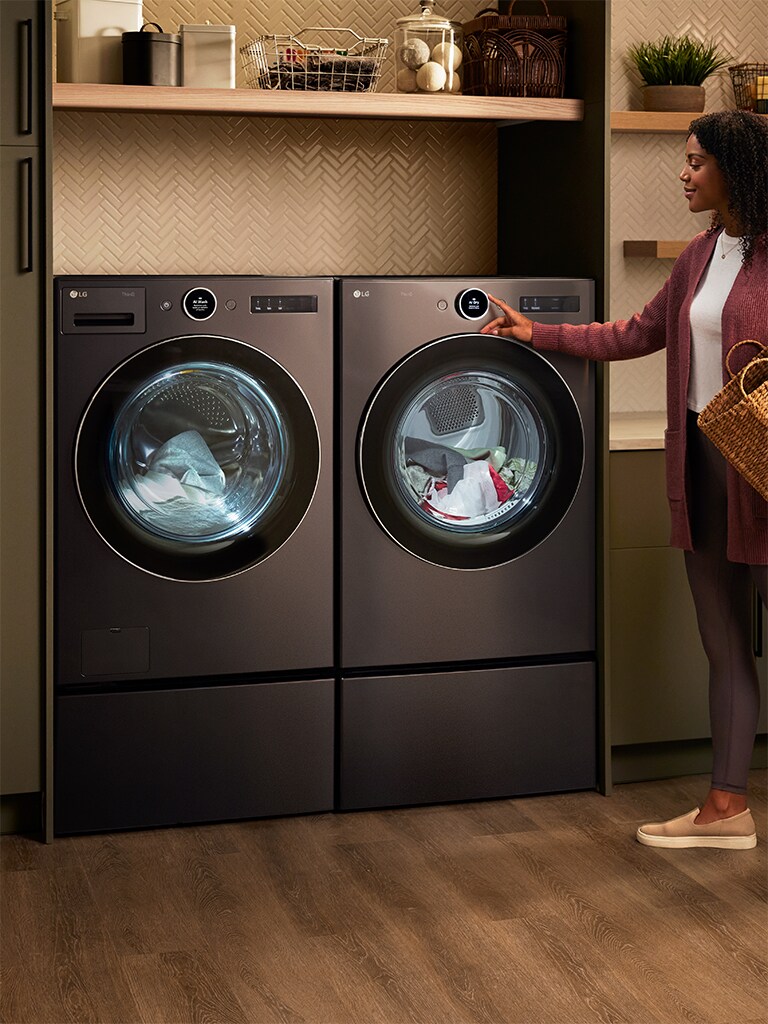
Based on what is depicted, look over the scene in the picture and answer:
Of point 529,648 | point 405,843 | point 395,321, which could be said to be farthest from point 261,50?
point 405,843

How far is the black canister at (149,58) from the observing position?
2.91m

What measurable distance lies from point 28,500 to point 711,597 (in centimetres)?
151

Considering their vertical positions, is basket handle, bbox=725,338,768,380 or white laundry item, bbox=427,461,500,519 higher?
basket handle, bbox=725,338,768,380

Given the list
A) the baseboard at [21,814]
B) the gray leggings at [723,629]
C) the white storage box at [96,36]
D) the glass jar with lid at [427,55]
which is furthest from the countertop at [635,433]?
the baseboard at [21,814]

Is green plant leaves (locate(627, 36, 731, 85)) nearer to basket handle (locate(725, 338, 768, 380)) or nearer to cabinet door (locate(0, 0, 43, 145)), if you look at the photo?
basket handle (locate(725, 338, 768, 380))

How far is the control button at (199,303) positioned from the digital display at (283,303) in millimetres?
94

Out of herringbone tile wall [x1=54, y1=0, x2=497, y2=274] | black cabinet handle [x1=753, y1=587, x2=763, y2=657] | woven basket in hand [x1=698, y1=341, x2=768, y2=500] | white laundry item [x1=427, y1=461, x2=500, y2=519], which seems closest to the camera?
woven basket in hand [x1=698, y1=341, x2=768, y2=500]

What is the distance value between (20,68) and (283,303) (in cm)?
73

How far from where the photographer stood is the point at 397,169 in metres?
3.63

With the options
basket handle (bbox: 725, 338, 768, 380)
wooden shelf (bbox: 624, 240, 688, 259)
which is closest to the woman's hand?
basket handle (bbox: 725, 338, 768, 380)

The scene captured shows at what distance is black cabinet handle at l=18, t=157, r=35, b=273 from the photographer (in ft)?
8.91

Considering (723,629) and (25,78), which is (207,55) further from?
(723,629)

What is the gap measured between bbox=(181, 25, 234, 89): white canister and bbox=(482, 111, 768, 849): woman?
84cm

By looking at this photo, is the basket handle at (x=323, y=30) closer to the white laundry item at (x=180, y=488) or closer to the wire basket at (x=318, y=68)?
the wire basket at (x=318, y=68)
